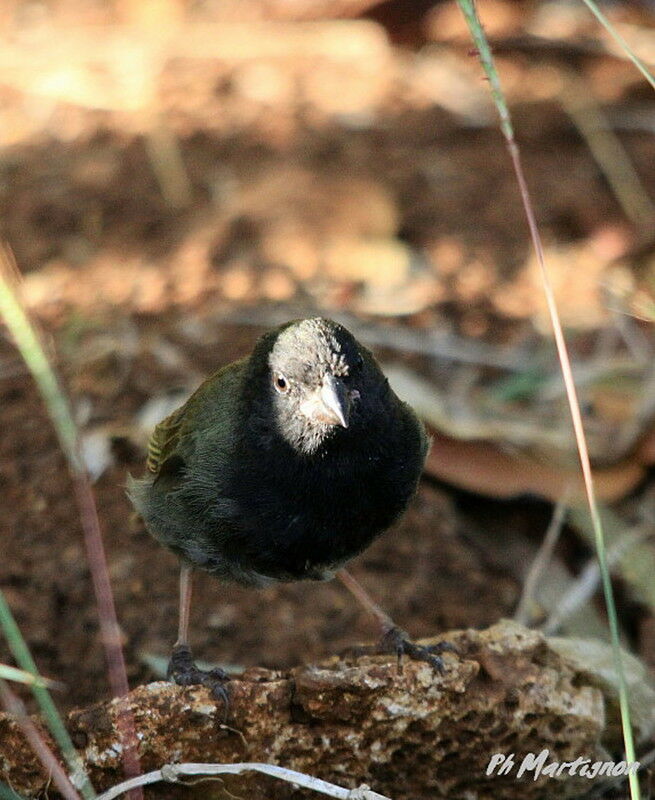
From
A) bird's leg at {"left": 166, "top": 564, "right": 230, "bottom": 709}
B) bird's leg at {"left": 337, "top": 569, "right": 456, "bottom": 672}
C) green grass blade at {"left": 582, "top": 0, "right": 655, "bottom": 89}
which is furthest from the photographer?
bird's leg at {"left": 337, "top": 569, "right": 456, "bottom": 672}

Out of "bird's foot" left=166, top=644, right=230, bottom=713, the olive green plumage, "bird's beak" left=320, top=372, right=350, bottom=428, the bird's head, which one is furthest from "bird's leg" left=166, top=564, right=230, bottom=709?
"bird's beak" left=320, top=372, right=350, bottom=428

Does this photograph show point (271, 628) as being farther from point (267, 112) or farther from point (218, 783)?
point (267, 112)

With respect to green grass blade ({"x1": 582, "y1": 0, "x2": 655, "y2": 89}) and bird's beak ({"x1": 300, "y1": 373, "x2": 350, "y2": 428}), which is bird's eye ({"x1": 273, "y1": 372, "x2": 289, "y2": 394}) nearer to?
bird's beak ({"x1": 300, "y1": 373, "x2": 350, "y2": 428})

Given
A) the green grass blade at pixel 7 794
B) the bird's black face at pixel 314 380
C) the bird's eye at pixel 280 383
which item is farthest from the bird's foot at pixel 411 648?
the green grass blade at pixel 7 794

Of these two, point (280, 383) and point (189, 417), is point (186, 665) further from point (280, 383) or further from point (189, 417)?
point (280, 383)

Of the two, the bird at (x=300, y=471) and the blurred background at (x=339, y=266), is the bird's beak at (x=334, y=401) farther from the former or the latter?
the blurred background at (x=339, y=266)

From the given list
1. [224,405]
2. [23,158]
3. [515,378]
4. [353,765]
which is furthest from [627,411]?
[23,158]
